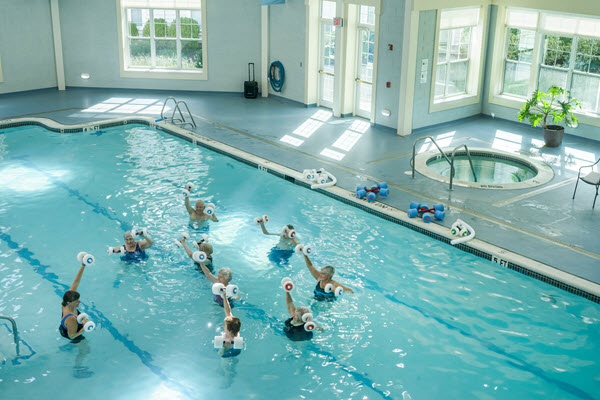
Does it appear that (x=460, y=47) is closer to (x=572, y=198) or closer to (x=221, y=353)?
(x=572, y=198)

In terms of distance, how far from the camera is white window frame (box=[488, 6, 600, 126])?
14969mm

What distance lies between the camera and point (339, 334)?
7.74 meters

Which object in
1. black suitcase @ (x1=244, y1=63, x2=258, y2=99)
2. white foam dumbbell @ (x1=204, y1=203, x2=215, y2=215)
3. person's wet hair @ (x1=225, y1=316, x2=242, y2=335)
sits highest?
black suitcase @ (x1=244, y1=63, x2=258, y2=99)

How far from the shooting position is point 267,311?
8250 mm

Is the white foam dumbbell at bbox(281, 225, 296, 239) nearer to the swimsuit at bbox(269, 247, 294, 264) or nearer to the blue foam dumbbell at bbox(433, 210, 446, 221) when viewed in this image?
the swimsuit at bbox(269, 247, 294, 264)

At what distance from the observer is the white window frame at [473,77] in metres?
15.8

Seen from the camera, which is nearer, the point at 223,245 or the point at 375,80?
the point at 223,245

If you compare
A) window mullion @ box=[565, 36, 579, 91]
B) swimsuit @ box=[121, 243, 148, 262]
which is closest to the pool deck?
window mullion @ box=[565, 36, 579, 91]

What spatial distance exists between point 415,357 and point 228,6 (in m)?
14.0

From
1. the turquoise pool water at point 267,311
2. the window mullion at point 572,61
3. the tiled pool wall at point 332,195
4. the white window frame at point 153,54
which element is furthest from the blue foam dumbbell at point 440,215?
the white window frame at point 153,54

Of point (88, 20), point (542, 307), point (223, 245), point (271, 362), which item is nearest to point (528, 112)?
point (542, 307)

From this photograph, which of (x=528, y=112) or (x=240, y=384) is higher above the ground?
(x=528, y=112)

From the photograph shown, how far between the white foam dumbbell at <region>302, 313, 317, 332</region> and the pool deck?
3.88m

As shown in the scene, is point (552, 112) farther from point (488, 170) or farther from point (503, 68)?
point (488, 170)
